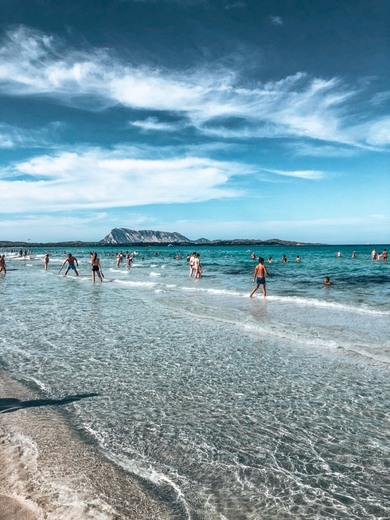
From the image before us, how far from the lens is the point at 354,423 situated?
229 inches

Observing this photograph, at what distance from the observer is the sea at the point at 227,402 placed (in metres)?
4.20

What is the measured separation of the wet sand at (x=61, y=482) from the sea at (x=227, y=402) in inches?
5.0

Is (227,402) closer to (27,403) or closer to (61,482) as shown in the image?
(61,482)

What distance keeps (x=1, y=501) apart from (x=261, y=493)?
2571mm

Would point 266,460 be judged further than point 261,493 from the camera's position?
Yes

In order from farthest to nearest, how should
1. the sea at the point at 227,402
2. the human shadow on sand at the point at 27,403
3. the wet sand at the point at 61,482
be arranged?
the human shadow on sand at the point at 27,403 < the sea at the point at 227,402 < the wet sand at the point at 61,482

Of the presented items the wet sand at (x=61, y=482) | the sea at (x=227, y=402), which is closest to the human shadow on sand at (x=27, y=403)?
the sea at (x=227, y=402)

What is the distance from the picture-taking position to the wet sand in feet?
12.0

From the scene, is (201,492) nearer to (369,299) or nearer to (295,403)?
(295,403)

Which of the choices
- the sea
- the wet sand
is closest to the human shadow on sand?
the sea

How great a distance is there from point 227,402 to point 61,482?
3181 millimetres


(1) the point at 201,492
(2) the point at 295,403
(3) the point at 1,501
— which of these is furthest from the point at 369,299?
(3) the point at 1,501

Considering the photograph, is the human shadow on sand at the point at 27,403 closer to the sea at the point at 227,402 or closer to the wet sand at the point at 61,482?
the sea at the point at 227,402

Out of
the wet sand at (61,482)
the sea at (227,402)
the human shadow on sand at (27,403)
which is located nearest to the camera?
the wet sand at (61,482)
